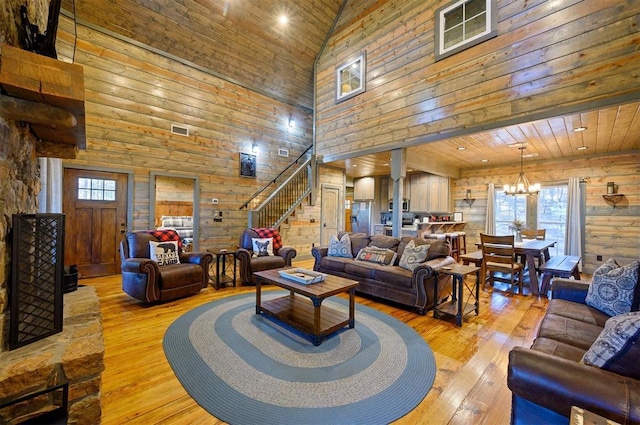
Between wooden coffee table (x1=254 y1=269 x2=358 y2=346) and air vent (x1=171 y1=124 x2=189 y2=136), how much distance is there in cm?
449

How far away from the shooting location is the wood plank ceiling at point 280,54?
4529mm

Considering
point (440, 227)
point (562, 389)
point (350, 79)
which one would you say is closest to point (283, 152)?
point (350, 79)

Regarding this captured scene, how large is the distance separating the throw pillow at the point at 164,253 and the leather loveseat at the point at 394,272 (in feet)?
7.74

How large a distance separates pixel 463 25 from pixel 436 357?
16.4 ft

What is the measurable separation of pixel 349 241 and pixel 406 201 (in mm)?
4056

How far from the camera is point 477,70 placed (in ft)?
14.0

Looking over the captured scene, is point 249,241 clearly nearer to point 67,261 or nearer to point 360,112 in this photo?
point 67,261

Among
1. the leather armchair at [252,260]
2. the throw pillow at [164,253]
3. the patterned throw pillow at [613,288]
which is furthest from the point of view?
the leather armchair at [252,260]

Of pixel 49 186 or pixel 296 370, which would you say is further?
pixel 49 186

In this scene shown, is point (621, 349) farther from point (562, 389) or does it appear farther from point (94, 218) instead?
point (94, 218)

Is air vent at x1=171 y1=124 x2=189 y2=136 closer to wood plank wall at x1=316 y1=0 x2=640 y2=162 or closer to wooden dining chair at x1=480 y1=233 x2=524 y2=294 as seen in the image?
wood plank wall at x1=316 y1=0 x2=640 y2=162

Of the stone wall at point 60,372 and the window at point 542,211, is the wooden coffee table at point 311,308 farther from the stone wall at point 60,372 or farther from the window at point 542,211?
the window at point 542,211

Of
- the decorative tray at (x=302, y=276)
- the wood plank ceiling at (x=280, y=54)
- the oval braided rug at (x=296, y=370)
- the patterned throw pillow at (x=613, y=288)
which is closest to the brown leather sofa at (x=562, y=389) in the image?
the oval braided rug at (x=296, y=370)

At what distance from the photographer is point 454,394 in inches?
79.7
